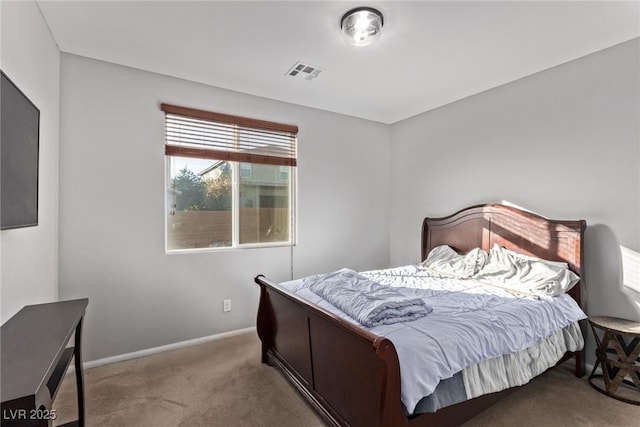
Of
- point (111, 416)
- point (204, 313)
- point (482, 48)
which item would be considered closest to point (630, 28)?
point (482, 48)

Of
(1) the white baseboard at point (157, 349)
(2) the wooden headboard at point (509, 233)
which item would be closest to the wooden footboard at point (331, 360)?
(1) the white baseboard at point (157, 349)

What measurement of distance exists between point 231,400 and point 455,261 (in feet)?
8.02

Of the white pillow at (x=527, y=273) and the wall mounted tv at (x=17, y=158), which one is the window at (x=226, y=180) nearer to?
the wall mounted tv at (x=17, y=158)

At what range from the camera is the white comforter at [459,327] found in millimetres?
1466

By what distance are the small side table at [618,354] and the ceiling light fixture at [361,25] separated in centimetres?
266

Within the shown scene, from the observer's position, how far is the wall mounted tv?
4.37 feet

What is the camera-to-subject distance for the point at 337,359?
1730 millimetres

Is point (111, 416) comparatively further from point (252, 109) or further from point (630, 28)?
point (630, 28)

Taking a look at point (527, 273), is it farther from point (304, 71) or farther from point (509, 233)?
point (304, 71)

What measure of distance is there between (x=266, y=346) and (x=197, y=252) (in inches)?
46.4

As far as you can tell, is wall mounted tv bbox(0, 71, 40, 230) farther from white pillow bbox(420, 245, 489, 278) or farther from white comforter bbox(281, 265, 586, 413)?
white pillow bbox(420, 245, 489, 278)

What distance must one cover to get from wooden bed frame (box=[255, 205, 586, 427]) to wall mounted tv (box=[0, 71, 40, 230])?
1.55 m

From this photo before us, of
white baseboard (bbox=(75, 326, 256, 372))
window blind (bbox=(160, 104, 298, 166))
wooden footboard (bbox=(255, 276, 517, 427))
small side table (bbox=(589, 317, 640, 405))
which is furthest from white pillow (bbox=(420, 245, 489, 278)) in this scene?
white baseboard (bbox=(75, 326, 256, 372))

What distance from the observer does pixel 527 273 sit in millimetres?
2602
